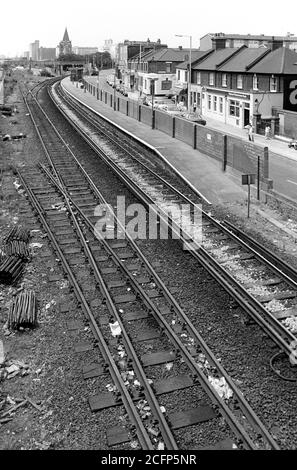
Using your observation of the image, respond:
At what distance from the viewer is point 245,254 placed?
547 inches

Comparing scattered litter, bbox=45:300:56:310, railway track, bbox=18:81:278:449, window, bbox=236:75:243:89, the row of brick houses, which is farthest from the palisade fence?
window, bbox=236:75:243:89

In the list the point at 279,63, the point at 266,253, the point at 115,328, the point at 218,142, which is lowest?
the point at 115,328

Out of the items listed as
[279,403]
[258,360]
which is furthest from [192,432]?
[258,360]

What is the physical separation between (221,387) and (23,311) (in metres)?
4.48

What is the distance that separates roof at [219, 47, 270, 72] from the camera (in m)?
46.1

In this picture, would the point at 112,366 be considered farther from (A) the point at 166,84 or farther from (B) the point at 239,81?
(A) the point at 166,84

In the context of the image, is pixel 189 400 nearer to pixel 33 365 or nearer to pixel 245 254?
pixel 33 365

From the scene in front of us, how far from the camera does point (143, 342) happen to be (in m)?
9.63

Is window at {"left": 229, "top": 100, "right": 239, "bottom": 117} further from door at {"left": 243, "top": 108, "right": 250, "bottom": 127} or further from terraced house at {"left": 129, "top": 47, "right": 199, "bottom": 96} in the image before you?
terraced house at {"left": 129, "top": 47, "right": 199, "bottom": 96}

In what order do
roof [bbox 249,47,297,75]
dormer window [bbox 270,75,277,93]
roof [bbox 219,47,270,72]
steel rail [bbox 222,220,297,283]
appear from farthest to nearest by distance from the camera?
roof [bbox 219,47,270,72] → dormer window [bbox 270,75,277,93] → roof [bbox 249,47,297,75] → steel rail [bbox 222,220,297,283]

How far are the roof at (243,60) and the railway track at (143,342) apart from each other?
113ft

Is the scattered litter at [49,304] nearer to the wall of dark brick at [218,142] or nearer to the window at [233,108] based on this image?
the wall of dark brick at [218,142]

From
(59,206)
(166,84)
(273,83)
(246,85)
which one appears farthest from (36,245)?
(166,84)
